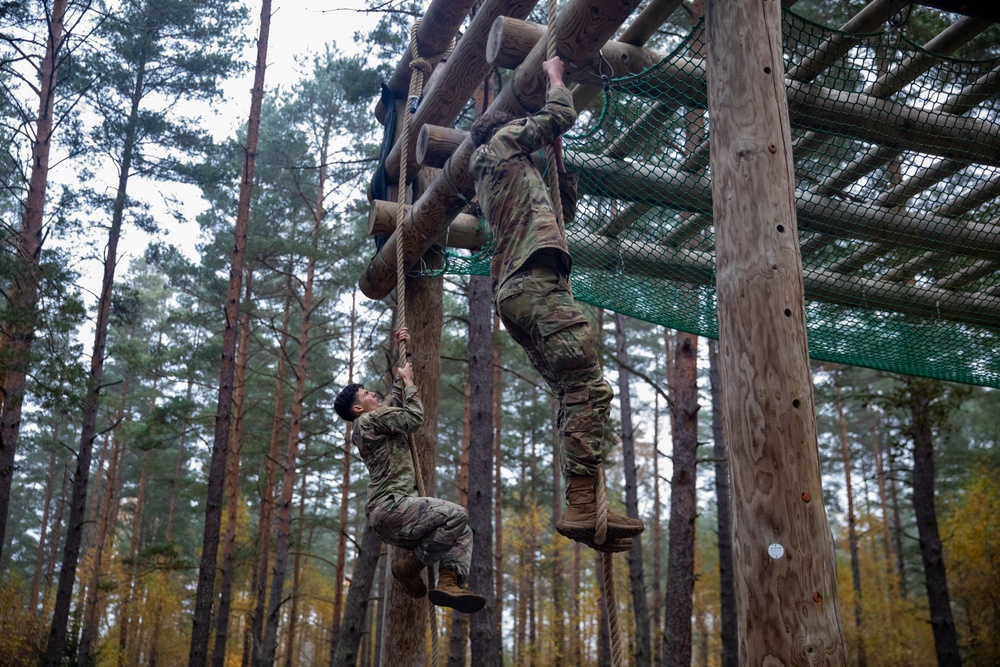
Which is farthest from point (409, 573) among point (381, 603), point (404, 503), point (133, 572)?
point (133, 572)

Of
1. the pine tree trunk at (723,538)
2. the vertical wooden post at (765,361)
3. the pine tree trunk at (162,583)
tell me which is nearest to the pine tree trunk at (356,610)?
the pine tree trunk at (723,538)

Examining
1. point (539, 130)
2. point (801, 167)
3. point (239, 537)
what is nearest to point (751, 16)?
point (539, 130)

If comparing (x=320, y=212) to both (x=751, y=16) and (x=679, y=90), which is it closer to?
(x=679, y=90)

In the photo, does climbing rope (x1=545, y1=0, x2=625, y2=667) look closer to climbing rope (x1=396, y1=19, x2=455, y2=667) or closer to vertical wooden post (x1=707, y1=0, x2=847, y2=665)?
vertical wooden post (x1=707, y1=0, x2=847, y2=665)

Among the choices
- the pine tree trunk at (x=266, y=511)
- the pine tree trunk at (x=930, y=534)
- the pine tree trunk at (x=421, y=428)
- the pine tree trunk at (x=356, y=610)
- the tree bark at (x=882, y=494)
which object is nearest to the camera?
the pine tree trunk at (x=421, y=428)

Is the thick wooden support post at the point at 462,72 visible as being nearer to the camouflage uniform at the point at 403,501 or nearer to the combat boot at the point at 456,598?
the camouflage uniform at the point at 403,501

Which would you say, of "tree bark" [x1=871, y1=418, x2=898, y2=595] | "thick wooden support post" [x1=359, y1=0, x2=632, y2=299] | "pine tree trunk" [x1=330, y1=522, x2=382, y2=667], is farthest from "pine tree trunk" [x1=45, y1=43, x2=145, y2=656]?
"tree bark" [x1=871, y1=418, x2=898, y2=595]

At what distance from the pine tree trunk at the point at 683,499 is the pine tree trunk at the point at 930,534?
3.66 meters

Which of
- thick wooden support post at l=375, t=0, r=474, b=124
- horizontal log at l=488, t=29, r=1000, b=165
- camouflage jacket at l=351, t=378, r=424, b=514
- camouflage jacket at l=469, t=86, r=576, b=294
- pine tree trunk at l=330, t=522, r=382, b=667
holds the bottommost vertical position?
pine tree trunk at l=330, t=522, r=382, b=667

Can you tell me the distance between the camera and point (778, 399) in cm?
195

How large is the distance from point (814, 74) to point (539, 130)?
1.34 metres

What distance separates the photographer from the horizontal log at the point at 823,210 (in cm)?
402

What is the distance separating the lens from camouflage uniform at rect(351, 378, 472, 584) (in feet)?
11.2

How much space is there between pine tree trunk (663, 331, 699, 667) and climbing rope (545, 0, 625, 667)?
21.0 ft
